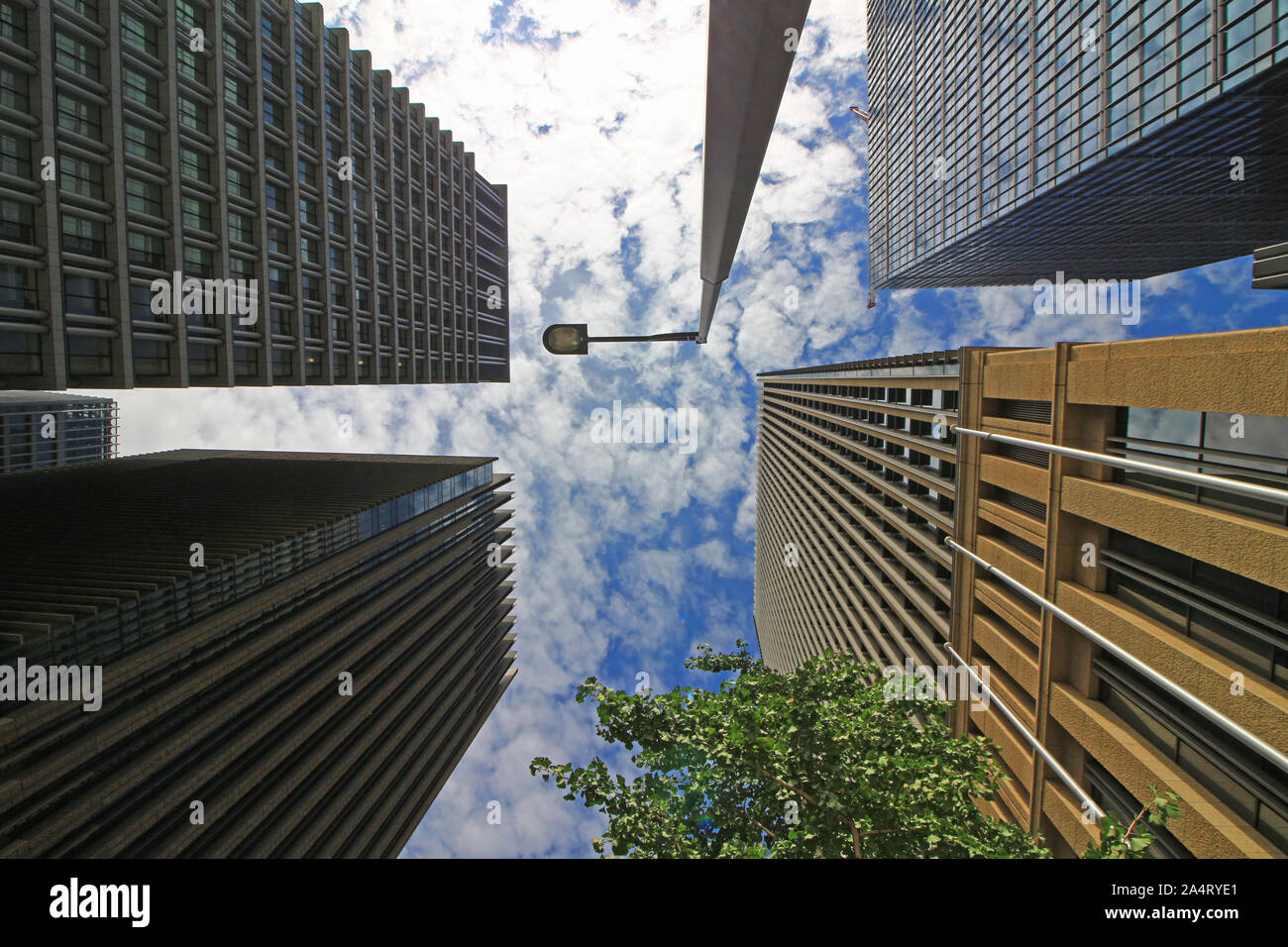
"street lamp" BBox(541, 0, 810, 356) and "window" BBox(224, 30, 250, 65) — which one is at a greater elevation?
"window" BBox(224, 30, 250, 65)

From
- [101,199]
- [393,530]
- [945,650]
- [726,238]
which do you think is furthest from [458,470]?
[726,238]

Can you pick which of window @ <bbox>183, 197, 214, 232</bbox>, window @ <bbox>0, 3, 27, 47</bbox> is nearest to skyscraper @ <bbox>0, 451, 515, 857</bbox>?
window @ <bbox>183, 197, 214, 232</bbox>

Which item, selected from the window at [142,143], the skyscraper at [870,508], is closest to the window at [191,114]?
the window at [142,143]

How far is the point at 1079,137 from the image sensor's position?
5162cm

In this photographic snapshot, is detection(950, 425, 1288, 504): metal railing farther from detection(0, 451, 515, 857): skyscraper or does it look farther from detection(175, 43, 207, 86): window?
detection(175, 43, 207, 86): window

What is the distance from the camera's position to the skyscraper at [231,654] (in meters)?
22.5

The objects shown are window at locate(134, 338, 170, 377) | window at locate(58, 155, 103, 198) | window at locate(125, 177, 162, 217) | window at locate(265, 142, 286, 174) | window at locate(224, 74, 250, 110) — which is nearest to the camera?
window at locate(58, 155, 103, 198)

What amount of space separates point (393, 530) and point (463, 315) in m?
33.3

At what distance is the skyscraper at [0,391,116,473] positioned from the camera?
10288cm

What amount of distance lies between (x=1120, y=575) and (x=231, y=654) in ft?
128

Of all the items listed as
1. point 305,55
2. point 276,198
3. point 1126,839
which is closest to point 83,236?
point 276,198

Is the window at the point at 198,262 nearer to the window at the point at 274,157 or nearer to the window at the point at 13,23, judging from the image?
the window at the point at 274,157

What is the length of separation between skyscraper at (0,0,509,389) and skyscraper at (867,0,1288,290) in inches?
2538
